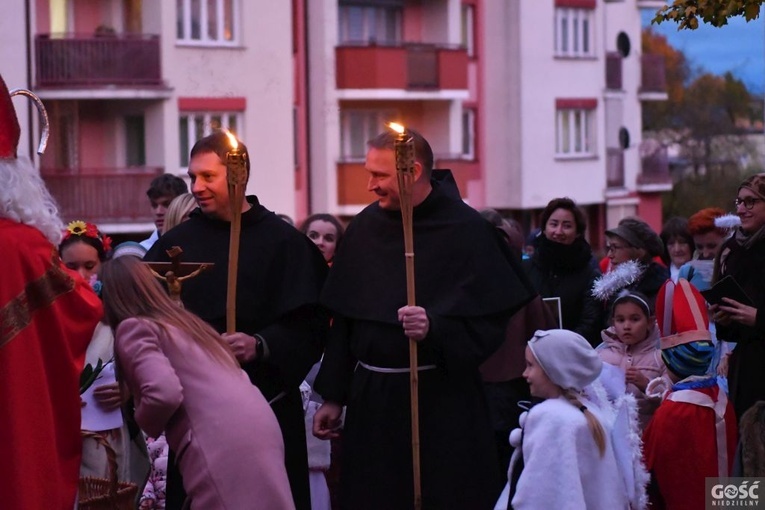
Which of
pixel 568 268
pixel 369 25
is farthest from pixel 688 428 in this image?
pixel 369 25

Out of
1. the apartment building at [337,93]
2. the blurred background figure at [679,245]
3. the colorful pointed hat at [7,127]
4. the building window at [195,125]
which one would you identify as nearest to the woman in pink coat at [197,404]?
the colorful pointed hat at [7,127]

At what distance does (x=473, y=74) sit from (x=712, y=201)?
10.9 m

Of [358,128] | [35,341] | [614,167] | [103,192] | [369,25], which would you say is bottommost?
[35,341]

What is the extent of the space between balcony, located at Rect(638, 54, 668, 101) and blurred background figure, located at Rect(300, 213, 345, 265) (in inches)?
1454

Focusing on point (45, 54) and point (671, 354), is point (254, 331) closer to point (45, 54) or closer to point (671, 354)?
point (671, 354)

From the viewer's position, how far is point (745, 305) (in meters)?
8.27

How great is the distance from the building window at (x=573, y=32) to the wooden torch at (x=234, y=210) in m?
34.8

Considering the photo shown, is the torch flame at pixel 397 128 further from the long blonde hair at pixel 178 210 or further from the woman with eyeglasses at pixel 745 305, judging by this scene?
the woman with eyeglasses at pixel 745 305

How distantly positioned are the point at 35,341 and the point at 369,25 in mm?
30865

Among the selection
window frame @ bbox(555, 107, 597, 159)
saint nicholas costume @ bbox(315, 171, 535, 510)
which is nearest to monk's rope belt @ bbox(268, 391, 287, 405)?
saint nicholas costume @ bbox(315, 171, 535, 510)

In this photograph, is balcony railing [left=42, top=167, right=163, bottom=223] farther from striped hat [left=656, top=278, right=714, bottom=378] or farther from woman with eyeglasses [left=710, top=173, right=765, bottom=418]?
striped hat [left=656, top=278, right=714, bottom=378]

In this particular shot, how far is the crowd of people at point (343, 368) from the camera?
6113 mm

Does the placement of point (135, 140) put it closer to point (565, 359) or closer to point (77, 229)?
point (77, 229)

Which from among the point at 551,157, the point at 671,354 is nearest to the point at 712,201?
the point at 551,157
